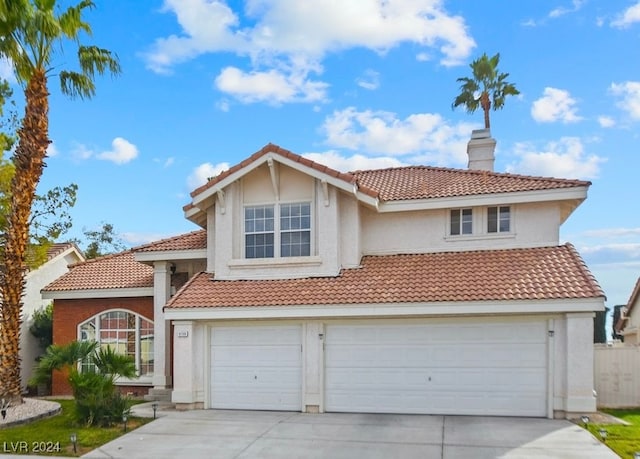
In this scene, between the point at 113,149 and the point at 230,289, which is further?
the point at 113,149

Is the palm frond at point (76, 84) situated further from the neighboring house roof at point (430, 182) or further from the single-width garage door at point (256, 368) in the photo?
the single-width garage door at point (256, 368)

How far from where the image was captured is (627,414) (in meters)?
12.7

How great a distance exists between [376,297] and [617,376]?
276 inches

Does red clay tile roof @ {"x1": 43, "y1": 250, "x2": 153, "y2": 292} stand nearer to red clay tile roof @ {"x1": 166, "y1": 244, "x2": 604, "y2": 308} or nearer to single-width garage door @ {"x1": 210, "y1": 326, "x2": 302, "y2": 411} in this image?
red clay tile roof @ {"x1": 166, "y1": 244, "x2": 604, "y2": 308}

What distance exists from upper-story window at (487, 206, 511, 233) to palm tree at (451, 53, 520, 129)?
15.7 metres

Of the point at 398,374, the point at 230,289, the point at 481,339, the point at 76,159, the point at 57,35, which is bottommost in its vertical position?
the point at 398,374

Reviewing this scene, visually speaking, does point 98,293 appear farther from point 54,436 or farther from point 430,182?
point 430,182

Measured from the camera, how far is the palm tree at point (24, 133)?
13375 millimetres

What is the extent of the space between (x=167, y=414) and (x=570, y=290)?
10.1 metres

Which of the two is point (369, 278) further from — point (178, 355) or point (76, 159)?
point (76, 159)

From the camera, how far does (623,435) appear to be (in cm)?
1031

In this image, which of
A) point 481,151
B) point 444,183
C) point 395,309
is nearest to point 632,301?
point 481,151

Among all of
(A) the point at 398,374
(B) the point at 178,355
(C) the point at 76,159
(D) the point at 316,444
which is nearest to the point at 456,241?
(A) the point at 398,374

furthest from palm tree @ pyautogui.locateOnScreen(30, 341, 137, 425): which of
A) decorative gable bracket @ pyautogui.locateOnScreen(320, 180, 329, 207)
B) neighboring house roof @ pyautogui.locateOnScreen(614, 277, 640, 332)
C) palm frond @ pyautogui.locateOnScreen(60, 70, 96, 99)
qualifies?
neighboring house roof @ pyautogui.locateOnScreen(614, 277, 640, 332)
